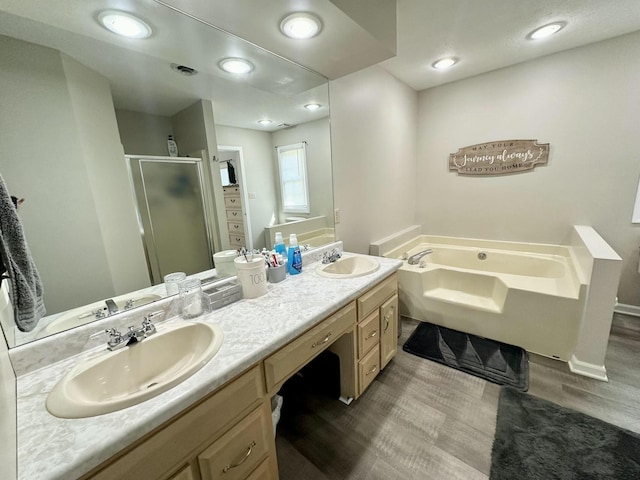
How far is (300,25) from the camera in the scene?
1.24 meters

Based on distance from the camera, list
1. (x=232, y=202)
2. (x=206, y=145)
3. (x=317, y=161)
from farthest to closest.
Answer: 1. (x=317, y=161)
2. (x=232, y=202)
3. (x=206, y=145)

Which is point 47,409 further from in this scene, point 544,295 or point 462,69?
point 462,69

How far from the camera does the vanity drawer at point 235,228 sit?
56.4 inches

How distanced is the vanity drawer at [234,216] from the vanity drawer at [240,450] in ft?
3.08

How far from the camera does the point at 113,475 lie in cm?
58

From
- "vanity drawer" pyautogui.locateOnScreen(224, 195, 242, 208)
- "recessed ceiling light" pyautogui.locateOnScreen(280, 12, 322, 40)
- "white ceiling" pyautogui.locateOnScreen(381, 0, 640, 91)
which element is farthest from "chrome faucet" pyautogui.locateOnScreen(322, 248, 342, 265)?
"white ceiling" pyautogui.locateOnScreen(381, 0, 640, 91)

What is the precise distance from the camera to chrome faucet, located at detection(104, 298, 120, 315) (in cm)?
101

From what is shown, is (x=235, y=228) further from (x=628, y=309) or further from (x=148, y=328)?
(x=628, y=309)

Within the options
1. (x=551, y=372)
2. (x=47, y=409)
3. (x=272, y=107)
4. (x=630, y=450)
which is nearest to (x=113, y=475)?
(x=47, y=409)

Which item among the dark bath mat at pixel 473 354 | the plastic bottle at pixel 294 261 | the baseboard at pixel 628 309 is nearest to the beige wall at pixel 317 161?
the plastic bottle at pixel 294 261

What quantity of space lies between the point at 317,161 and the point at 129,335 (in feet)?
5.13

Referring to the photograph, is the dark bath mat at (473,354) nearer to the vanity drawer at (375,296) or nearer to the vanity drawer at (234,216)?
the vanity drawer at (375,296)

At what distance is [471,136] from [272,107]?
95.5 inches

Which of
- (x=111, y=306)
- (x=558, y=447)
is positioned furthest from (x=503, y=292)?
(x=111, y=306)
